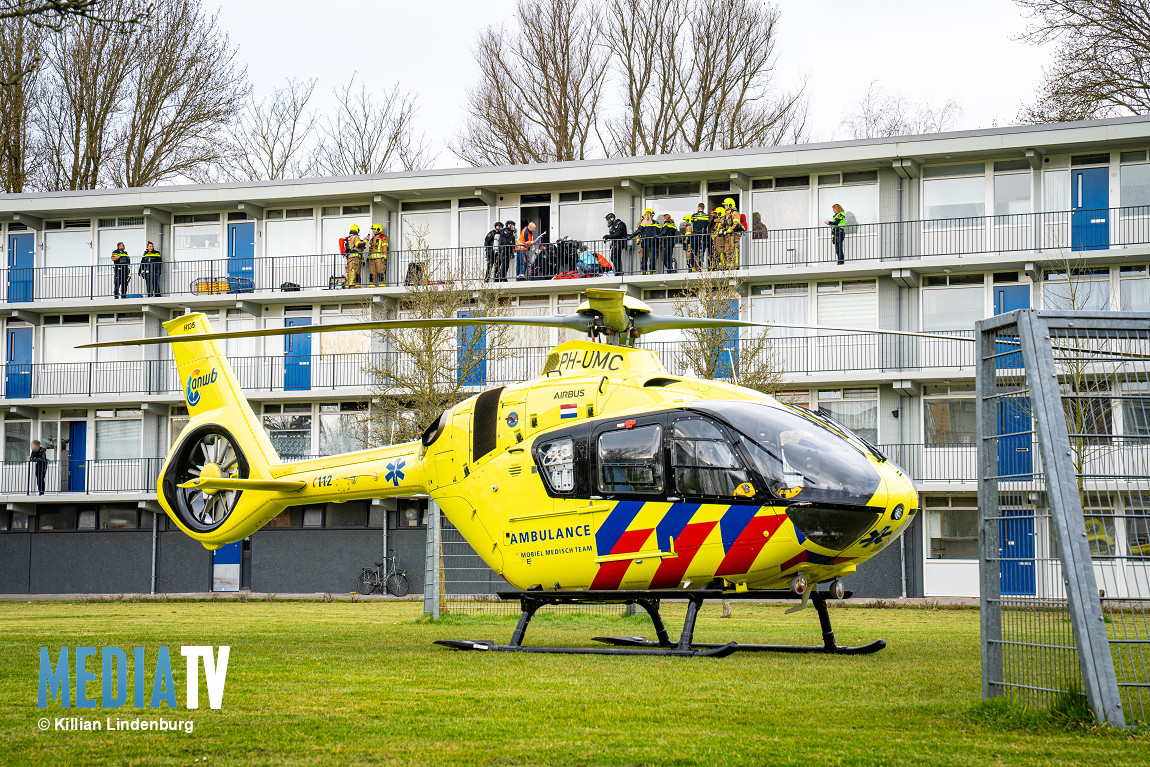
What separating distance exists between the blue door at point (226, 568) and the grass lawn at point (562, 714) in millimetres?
26408

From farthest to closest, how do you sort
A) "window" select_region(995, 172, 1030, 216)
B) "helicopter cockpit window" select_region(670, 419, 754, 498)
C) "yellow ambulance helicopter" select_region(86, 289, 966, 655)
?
1. "window" select_region(995, 172, 1030, 216)
2. "helicopter cockpit window" select_region(670, 419, 754, 498)
3. "yellow ambulance helicopter" select_region(86, 289, 966, 655)

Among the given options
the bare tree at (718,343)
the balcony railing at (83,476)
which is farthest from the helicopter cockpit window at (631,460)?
the balcony railing at (83,476)

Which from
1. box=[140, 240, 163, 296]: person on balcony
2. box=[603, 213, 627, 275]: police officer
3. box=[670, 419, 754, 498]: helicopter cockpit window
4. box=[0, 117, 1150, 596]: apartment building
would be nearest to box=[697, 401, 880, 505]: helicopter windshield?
box=[670, 419, 754, 498]: helicopter cockpit window

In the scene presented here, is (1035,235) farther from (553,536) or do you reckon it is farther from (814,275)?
(553,536)

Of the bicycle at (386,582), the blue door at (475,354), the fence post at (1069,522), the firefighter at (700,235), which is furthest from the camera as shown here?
the bicycle at (386,582)

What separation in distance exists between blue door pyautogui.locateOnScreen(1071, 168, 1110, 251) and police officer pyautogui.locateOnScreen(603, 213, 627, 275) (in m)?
13.6

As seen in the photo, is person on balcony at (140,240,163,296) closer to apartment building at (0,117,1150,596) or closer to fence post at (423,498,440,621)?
apartment building at (0,117,1150,596)

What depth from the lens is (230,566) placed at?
136 ft

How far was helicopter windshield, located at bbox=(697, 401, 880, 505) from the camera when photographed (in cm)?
1284

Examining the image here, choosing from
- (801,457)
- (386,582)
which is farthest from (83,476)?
(801,457)

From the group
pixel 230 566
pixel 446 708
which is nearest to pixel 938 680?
pixel 446 708

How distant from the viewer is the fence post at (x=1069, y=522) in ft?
25.8

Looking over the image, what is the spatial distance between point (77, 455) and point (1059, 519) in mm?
40945

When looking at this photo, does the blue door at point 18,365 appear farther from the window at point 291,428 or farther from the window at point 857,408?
the window at point 857,408
